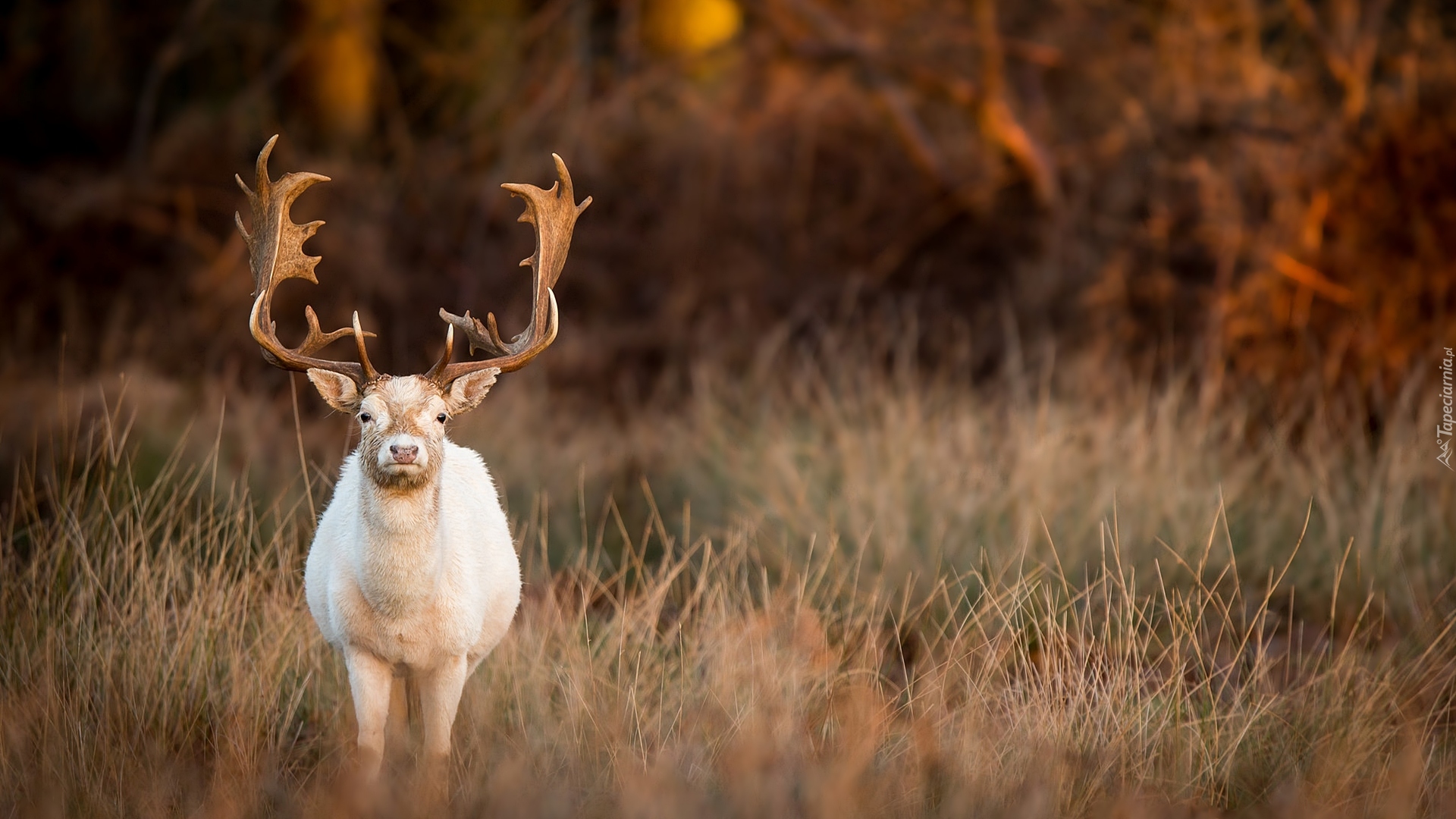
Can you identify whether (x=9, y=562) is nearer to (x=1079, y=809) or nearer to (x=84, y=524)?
(x=84, y=524)

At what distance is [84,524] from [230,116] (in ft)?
23.2

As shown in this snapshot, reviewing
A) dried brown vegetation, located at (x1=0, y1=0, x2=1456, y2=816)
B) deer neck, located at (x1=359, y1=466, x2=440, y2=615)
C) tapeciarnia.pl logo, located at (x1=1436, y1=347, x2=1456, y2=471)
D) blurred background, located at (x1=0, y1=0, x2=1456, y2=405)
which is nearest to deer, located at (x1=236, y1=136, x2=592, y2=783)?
deer neck, located at (x1=359, y1=466, x2=440, y2=615)

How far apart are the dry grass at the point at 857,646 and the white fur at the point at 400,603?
9.3 inches

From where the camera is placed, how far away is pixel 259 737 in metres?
3.64

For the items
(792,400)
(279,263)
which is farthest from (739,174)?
(279,263)

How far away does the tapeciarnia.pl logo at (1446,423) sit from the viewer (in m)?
5.93

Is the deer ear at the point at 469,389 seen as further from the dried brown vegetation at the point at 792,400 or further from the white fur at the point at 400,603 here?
the dried brown vegetation at the point at 792,400

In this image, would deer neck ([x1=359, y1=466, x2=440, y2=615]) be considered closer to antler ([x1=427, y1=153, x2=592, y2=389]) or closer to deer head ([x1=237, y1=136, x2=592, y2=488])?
deer head ([x1=237, y1=136, x2=592, y2=488])

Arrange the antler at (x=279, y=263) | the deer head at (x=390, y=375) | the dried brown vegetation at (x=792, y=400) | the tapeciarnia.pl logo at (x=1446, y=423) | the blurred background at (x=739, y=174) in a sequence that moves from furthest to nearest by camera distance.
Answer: the blurred background at (x=739, y=174), the tapeciarnia.pl logo at (x=1446, y=423), the dried brown vegetation at (x=792, y=400), the antler at (x=279, y=263), the deer head at (x=390, y=375)

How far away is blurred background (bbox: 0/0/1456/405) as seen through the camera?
8.56 meters

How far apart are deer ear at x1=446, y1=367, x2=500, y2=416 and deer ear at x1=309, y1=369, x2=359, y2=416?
206mm

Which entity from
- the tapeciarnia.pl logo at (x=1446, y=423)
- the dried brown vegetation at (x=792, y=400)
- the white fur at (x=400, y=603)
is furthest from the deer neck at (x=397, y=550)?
the tapeciarnia.pl logo at (x=1446, y=423)

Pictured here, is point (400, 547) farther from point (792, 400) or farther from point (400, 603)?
point (792, 400)

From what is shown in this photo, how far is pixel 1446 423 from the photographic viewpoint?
6195 millimetres
